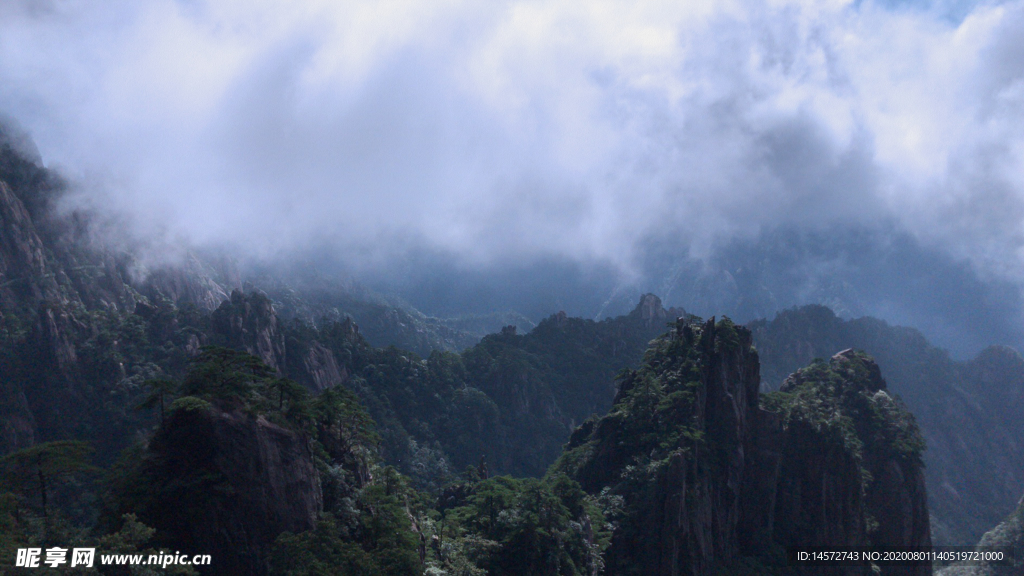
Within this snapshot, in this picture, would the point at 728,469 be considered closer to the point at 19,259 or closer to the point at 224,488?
the point at 224,488

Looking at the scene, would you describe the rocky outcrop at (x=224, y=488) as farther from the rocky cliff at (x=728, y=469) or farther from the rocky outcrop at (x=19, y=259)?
the rocky outcrop at (x=19, y=259)

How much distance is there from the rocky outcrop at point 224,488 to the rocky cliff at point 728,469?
4399 cm

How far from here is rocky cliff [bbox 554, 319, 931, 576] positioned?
80938 mm

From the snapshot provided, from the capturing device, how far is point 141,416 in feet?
368

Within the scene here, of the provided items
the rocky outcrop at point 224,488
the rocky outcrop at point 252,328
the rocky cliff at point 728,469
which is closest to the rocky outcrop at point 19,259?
the rocky outcrop at point 252,328

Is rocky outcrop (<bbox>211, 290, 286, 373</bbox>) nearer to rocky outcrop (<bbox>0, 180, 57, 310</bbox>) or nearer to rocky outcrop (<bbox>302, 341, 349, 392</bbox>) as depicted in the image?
rocky outcrop (<bbox>302, 341, 349, 392</bbox>)

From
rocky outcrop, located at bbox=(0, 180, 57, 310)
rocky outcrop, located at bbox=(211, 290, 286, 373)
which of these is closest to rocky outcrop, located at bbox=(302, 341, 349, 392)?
rocky outcrop, located at bbox=(211, 290, 286, 373)

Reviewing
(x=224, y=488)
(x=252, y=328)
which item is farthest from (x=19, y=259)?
(x=224, y=488)

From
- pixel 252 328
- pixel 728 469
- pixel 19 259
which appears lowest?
pixel 728 469

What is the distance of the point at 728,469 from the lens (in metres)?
90.8

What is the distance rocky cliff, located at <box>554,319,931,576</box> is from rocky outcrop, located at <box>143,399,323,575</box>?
43994 mm

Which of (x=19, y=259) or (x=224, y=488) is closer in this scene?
(x=224, y=488)

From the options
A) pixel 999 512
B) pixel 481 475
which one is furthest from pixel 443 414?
pixel 999 512

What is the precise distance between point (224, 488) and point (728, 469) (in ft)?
218
